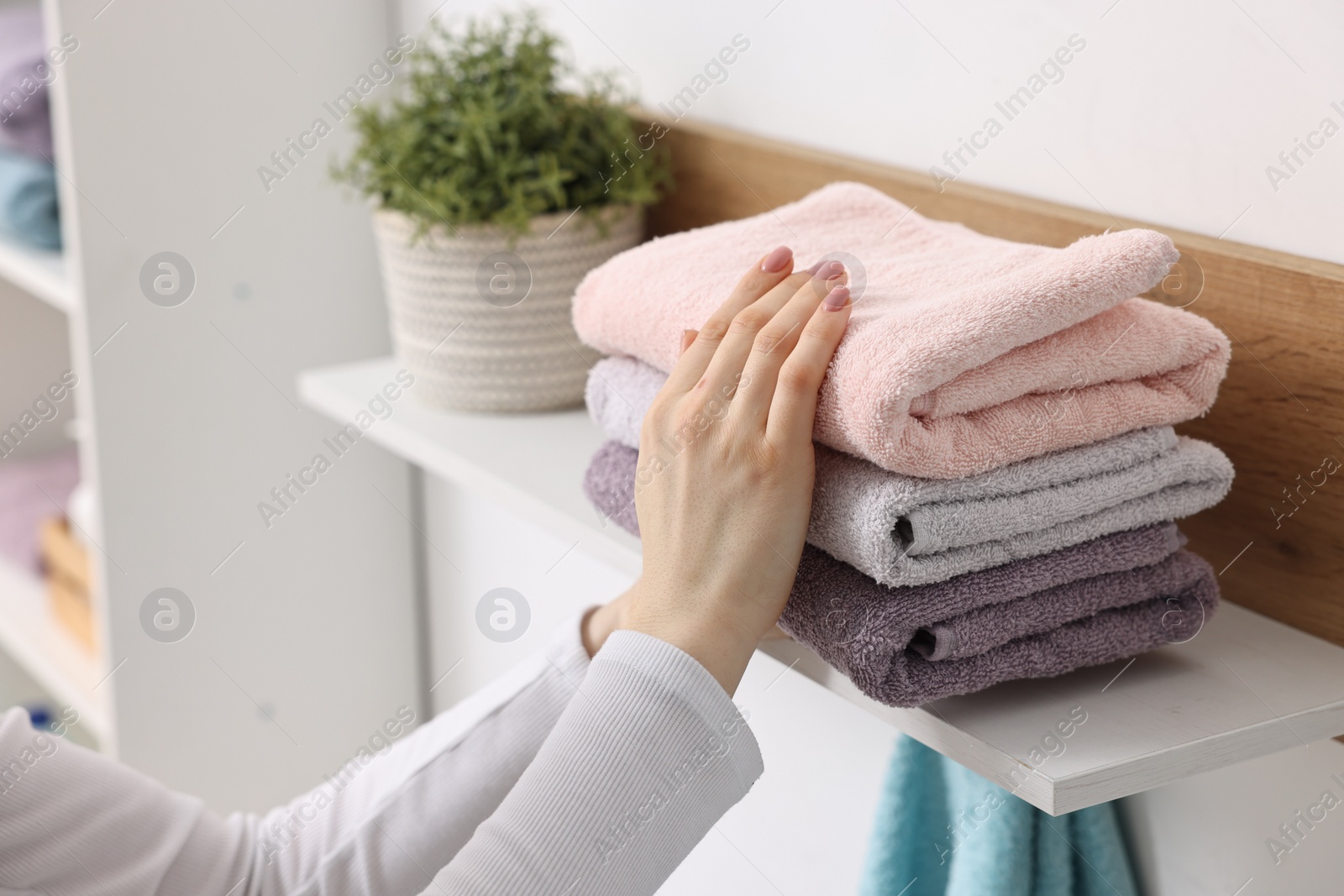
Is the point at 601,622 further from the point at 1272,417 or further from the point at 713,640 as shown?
the point at 1272,417

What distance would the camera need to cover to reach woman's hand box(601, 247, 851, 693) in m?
0.43

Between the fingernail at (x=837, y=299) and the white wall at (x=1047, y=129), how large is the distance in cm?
18

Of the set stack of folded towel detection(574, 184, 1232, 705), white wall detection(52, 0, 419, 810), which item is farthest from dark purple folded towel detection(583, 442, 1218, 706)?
white wall detection(52, 0, 419, 810)

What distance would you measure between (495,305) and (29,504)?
0.93 metres

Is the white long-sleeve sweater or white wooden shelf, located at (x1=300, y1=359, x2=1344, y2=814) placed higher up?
white wooden shelf, located at (x1=300, y1=359, x2=1344, y2=814)

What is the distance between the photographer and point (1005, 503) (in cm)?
43

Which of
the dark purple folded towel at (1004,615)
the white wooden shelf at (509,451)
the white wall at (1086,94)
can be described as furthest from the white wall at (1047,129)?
the white wooden shelf at (509,451)

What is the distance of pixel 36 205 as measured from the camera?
1.07m

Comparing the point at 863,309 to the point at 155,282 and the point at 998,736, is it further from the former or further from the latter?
the point at 155,282

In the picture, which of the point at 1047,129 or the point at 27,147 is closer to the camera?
the point at 1047,129

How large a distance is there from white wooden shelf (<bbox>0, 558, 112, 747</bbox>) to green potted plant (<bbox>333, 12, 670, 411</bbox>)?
1.77ft

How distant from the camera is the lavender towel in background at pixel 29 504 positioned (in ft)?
4.52

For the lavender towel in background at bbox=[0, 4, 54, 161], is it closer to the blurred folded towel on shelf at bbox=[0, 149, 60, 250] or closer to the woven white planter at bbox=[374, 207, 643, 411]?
the blurred folded towel on shelf at bbox=[0, 149, 60, 250]

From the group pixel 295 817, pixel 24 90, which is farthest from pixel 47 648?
pixel 295 817
